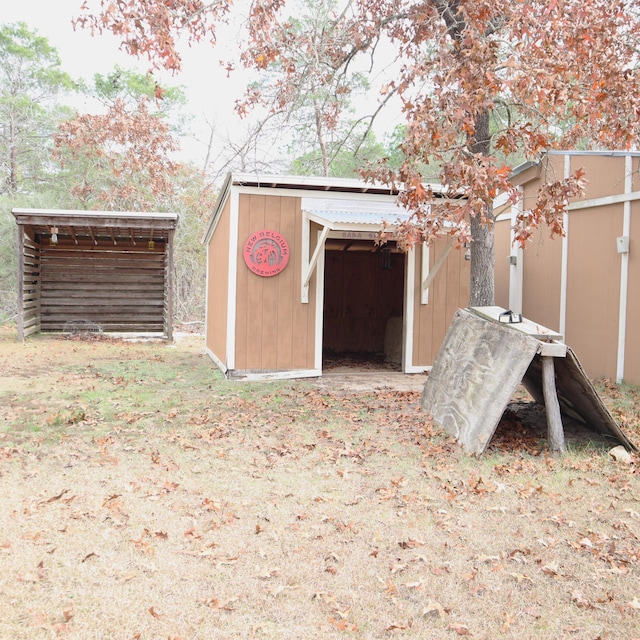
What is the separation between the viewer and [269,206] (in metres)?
8.23

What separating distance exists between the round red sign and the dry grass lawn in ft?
9.18

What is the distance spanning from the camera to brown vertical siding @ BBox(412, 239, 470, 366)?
8898 mm

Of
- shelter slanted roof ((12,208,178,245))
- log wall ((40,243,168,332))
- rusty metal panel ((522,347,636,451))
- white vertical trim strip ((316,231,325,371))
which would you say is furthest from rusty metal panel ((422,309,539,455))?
log wall ((40,243,168,332))

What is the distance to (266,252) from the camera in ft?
27.0

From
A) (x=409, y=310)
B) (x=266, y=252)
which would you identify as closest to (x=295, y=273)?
(x=266, y=252)

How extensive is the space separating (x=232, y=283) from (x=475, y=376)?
163 inches

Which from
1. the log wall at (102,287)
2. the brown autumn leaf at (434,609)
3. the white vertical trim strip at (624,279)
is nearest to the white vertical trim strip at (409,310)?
the white vertical trim strip at (624,279)

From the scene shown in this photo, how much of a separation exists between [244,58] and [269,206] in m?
2.01

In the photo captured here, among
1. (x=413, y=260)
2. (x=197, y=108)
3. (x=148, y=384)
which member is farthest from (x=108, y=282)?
(x=197, y=108)

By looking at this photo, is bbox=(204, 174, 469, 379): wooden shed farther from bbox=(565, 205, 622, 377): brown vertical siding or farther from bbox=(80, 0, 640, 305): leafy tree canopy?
bbox=(80, 0, 640, 305): leafy tree canopy

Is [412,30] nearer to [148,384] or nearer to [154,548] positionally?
[148,384]

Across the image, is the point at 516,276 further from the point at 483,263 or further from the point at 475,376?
the point at 475,376

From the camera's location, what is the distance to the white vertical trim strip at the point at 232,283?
8.09 metres

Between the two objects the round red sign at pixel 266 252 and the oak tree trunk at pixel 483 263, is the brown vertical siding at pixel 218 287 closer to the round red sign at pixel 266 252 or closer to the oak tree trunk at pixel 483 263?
the round red sign at pixel 266 252
